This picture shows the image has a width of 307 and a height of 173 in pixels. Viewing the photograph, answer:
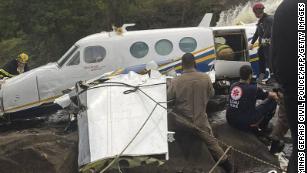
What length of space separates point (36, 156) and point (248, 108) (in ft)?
11.2

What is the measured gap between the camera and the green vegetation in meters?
34.7

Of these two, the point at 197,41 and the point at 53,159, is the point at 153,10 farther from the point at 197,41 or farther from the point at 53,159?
the point at 53,159

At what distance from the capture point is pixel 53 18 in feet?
113

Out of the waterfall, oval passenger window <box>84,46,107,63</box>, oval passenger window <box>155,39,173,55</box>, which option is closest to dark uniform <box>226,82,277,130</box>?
oval passenger window <box>155,39,173,55</box>

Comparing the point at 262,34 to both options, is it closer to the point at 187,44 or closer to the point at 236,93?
the point at 187,44

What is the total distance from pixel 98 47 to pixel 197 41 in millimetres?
2586

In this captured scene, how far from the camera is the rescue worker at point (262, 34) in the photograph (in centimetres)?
1206

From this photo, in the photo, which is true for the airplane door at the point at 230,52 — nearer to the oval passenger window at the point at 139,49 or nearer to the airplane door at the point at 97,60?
the oval passenger window at the point at 139,49

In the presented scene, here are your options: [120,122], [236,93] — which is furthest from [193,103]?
[120,122]

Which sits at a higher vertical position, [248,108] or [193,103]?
[193,103]

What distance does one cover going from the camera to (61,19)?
34.5m

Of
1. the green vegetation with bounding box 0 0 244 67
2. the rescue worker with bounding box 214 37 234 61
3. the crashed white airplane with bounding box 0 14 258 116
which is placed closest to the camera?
the crashed white airplane with bounding box 0 14 258 116

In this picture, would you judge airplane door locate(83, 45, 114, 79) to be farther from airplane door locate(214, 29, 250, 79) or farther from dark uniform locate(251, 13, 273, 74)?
dark uniform locate(251, 13, 273, 74)

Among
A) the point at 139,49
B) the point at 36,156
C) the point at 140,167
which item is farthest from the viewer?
the point at 139,49
